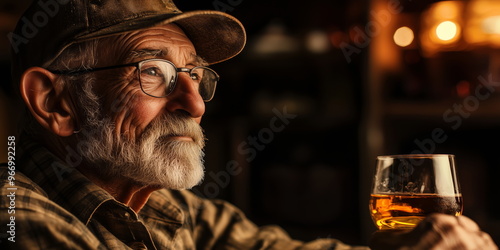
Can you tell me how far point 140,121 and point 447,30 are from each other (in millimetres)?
1517

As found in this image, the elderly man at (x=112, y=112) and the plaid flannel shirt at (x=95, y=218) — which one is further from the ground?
the elderly man at (x=112, y=112)

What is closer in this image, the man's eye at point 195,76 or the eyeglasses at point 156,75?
the eyeglasses at point 156,75

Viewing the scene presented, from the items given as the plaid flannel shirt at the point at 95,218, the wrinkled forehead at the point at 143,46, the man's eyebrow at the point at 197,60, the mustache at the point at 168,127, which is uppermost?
the wrinkled forehead at the point at 143,46

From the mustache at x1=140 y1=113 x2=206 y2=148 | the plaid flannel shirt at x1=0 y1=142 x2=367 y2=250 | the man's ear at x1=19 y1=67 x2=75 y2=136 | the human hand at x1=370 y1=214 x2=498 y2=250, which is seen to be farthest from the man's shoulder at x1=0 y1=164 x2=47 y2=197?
the human hand at x1=370 y1=214 x2=498 y2=250

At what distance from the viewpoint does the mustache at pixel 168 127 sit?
129 cm

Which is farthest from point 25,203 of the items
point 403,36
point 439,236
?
point 403,36

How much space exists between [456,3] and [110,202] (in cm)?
172

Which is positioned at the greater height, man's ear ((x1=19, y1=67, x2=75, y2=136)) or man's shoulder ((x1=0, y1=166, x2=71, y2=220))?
man's ear ((x1=19, y1=67, x2=75, y2=136))

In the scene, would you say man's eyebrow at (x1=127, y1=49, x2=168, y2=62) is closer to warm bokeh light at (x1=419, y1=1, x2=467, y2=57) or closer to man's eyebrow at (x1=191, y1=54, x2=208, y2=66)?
man's eyebrow at (x1=191, y1=54, x2=208, y2=66)

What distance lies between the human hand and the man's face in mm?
542

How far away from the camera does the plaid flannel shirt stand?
958mm

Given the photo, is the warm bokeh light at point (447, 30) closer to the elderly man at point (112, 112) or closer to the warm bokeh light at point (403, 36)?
the warm bokeh light at point (403, 36)

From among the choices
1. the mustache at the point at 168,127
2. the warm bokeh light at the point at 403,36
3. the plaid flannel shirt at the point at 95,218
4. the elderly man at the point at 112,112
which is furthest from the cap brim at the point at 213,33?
the warm bokeh light at the point at 403,36

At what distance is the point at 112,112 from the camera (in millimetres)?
1303
